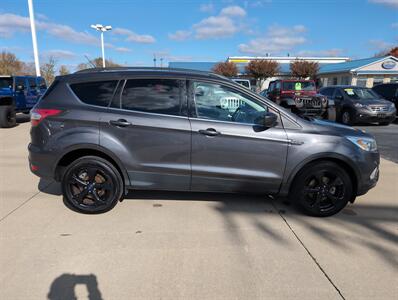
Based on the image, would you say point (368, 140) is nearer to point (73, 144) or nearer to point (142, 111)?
point (142, 111)

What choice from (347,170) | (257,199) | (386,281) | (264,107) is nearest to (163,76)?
(264,107)

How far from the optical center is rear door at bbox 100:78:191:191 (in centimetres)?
407

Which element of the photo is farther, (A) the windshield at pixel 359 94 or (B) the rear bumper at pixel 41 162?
(A) the windshield at pixel 359 94

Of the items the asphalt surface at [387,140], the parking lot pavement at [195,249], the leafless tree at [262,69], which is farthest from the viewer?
the leafless tree at [262,69]

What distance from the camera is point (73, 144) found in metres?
4.12

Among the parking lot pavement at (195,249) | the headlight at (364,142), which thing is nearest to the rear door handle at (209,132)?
the parking lot pavement at (195,249)

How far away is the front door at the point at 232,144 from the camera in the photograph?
4031 millimetres

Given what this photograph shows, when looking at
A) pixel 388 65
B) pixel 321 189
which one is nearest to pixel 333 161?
pixel 321 189

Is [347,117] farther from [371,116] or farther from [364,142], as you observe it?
[364,142]

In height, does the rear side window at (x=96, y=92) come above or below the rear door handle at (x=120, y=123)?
above

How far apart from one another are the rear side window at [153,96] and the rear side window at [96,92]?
19 centimetres

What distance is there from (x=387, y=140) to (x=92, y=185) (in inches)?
359

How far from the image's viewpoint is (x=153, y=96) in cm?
416

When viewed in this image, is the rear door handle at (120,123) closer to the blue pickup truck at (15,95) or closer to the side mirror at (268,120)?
the side mirror at (268,120)
